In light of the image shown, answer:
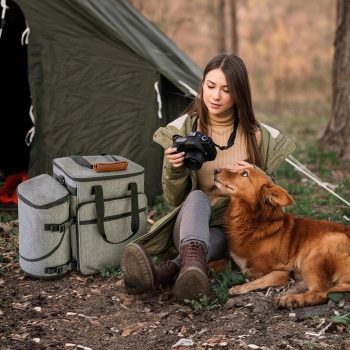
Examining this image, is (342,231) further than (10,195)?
No

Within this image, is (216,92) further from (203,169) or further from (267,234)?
(267,234)

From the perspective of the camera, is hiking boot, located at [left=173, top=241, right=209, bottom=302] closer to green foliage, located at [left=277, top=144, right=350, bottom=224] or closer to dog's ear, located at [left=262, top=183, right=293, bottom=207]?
dog's ear, located at [left=262, top=183, right=293, bottom=207]

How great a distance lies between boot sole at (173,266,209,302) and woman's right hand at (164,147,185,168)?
70cm

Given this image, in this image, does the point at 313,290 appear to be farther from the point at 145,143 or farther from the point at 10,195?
the point at 10,195

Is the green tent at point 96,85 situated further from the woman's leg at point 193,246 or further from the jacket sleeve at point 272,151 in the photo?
the woman's leg at point 193,246

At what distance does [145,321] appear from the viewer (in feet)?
10.1

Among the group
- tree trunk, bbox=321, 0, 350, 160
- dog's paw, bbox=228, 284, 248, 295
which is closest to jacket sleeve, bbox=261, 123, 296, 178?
dog's paw, bbox=228, 284, 248, 295

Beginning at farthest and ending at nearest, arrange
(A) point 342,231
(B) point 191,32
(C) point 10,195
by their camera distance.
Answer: (B) point 191,32 < (C) point 10,195 < (A) point 342,231

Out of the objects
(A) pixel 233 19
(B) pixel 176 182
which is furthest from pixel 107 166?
(A) pixel 233 19

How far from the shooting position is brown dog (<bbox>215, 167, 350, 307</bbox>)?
3.29m

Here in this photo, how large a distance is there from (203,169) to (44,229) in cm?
107

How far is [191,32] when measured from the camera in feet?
59.3

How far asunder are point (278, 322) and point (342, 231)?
0.70 meters

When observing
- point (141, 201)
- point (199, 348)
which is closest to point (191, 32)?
point (141, 201)
